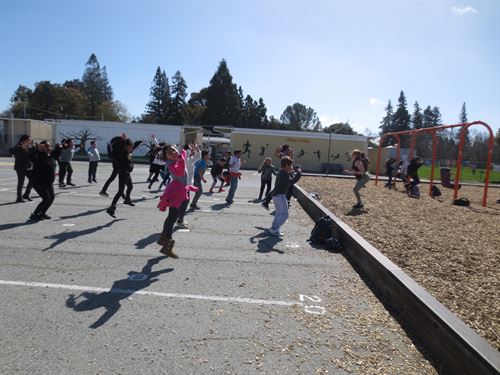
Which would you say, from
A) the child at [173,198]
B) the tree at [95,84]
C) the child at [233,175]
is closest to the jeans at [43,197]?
the child at [173,198]

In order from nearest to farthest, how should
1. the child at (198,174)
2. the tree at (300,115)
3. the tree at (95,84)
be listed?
1. the child at (198,174)
2. the tree at (95,84)
3. the tree at (300,115)

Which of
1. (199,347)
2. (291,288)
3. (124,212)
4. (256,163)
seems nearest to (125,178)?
(124,212)

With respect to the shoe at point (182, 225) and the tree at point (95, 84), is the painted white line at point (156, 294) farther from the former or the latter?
the tree at point (95, 84)

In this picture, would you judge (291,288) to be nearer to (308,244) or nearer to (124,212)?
(308,244)

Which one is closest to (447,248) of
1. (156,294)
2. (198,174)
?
(156,294)

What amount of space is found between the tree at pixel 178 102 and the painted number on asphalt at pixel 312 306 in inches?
3067

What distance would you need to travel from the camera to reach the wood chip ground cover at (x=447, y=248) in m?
4.12

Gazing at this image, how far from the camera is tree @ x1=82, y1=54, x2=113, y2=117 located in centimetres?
9662

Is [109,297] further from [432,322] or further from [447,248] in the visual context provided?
[447,248]

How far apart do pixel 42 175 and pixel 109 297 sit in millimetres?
4713

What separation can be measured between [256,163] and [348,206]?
89.8ft

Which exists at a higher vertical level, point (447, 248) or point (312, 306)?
point (447, 248)

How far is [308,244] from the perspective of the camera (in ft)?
23.7

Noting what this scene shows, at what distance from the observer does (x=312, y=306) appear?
14.0 ft
